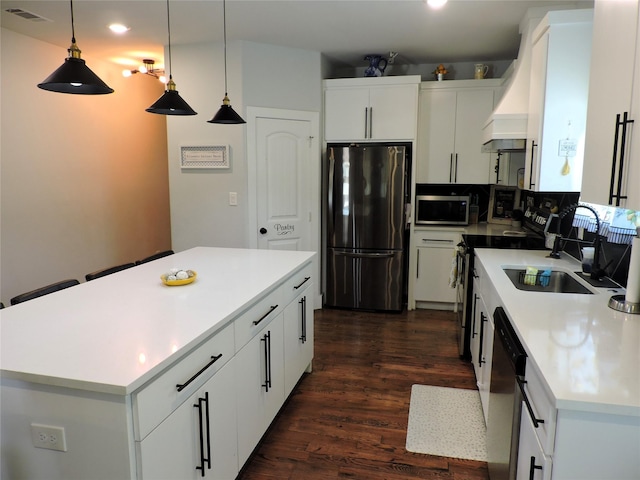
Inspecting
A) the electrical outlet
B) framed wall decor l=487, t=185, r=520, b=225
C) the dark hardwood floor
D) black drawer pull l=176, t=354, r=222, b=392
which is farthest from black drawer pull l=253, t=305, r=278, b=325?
framed wall decor l=487, t=185, r=520, b=225

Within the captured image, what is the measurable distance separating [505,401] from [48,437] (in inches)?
61.5

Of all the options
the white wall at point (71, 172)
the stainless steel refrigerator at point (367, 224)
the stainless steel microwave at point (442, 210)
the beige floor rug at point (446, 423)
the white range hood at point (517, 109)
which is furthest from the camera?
the stainless steel microwave at point (442, 210)

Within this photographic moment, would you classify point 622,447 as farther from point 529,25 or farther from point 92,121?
point 92,121

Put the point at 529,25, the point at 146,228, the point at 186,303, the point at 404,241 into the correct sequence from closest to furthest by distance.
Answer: the point at 186,303, the point at 529,25, the point at 404,241, the point at 146,228

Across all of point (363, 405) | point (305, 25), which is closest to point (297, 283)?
point (363, 405)

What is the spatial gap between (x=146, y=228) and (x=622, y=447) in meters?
5.38

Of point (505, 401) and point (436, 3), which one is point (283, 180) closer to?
point (436, 3)

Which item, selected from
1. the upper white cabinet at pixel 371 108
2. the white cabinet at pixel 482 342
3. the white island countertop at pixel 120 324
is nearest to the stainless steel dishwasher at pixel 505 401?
the white cabinet at pixel 482 342

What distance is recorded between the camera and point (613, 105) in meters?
1.67

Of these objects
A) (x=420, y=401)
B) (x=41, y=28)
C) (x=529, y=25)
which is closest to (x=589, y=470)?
(x=420, y=401)

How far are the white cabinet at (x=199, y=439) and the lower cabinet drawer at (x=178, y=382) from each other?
3 centimetres

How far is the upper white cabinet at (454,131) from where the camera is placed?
4496 mm

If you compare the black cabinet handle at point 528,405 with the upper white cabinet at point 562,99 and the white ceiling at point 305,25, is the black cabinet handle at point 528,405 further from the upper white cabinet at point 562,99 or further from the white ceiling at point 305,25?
the white ceiling at point 305,25

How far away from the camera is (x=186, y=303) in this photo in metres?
1.89
